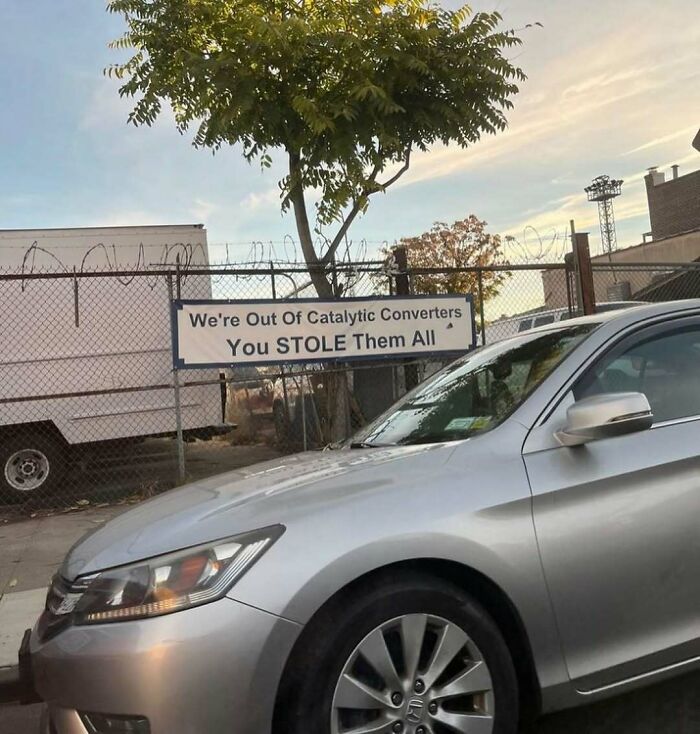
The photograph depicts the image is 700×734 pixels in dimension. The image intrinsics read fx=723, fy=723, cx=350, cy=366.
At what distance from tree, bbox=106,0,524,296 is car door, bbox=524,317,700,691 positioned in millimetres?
5693

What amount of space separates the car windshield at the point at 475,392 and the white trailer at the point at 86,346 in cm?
542

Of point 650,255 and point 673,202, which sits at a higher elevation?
point 673,202

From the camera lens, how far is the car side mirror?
2486 mm

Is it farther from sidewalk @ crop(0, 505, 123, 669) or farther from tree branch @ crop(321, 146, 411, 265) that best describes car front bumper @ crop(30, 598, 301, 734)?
tree branch @ crop(321, 146, 411, 265)

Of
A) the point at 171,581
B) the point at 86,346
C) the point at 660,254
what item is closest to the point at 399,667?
the point at 171,581

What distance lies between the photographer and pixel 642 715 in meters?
2.99

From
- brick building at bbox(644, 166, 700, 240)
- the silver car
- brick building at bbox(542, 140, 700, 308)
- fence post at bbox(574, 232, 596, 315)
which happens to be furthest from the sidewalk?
brick building at bbox(644, 166, 700, 240)

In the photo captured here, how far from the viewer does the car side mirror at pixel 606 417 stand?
249 centimetres

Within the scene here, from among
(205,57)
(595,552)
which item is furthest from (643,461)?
(205,57)

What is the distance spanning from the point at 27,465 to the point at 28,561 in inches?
115

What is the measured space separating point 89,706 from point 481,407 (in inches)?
71.2

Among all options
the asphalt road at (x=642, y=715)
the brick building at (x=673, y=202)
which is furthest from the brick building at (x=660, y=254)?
the asphalt road at (x=642, y=715)

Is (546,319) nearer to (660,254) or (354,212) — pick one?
(354,212)

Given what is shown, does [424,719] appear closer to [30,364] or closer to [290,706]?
[290,706]
